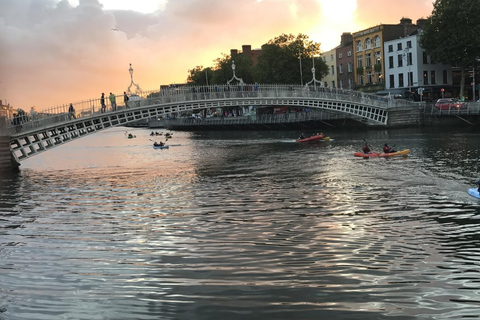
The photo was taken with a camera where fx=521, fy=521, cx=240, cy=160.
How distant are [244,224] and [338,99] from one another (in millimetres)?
51392

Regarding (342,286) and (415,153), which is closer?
(342,286)

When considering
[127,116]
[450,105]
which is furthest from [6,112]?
[450,105]

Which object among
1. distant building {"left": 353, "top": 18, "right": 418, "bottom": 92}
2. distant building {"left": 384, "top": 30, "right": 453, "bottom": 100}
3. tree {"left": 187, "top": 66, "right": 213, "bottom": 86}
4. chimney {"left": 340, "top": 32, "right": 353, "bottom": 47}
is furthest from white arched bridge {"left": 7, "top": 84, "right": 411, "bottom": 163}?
tree {"left": 187, "top": 66, "right": 213, "bottom": 86}

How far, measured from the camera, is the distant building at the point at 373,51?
93.7 meters

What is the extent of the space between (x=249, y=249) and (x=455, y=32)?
67.9 m

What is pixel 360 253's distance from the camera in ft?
44.0

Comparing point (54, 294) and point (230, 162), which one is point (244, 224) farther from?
point (230, 162)

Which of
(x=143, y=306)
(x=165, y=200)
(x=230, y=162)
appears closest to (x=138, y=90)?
(x=230, y=162)

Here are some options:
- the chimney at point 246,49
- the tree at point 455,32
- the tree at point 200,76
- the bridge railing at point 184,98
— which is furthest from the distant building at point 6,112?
the chimney at point 246,49

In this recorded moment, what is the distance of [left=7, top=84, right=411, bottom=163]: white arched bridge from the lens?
4247 centimetres

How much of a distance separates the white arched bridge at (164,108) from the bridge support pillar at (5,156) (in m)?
0.49

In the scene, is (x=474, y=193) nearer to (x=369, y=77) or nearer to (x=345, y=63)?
(x=369, y=77)

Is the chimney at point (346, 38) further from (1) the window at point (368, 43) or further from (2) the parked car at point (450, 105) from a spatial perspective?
(2) the parked car at point (450, 105)

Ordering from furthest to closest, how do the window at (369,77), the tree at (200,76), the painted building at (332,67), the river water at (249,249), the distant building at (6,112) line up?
the tree at (200,76) < the painted building at (332,67) < the window at (369,77) < the distant building at (6,112) < the river water at (249,249)
